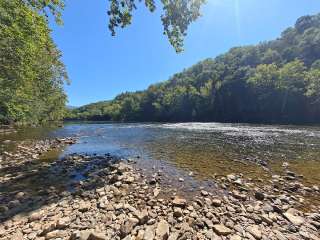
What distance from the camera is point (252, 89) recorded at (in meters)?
81.9

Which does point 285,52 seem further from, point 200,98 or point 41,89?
point 41,89

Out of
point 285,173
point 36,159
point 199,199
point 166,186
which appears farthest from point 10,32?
point 285,173

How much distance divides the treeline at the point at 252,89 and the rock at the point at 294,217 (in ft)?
211

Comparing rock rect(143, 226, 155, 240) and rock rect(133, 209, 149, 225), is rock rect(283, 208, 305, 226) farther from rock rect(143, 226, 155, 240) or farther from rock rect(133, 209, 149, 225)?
rock rect(133, 209, 149, 225)

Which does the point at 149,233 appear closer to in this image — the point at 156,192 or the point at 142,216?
the point at 142,216

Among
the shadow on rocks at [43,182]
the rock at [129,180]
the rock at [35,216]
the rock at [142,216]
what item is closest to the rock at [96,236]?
the rock at [142,216]

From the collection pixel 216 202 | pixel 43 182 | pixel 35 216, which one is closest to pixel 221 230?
pixel 216 202

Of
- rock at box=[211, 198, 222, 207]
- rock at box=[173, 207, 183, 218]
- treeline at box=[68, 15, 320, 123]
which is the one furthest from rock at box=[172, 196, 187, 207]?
treeline at box=[68, 15, 320, 123]

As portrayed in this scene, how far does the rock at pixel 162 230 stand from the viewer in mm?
5105

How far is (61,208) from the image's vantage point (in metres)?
6.53

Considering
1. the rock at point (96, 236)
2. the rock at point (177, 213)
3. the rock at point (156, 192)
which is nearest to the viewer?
the rock at point (96, 236)

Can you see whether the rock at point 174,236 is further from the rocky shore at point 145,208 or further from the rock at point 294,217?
the rock at point 294,217

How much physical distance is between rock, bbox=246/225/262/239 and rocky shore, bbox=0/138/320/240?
25 millimetres

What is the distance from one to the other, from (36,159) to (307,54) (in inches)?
4093
